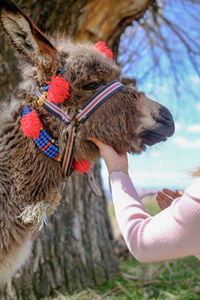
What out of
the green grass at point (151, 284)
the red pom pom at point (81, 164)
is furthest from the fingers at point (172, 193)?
the green grass at point (151, 284)

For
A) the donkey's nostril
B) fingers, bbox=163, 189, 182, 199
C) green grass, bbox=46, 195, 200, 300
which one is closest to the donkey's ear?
the donkey's nostril

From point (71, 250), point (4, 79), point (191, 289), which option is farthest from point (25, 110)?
point (191, 289)

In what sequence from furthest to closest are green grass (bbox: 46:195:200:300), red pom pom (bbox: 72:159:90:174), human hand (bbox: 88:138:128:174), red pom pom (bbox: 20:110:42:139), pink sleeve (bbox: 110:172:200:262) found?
green grass (bbox: 46:195:200:300) → red pom pom (bbox: 72:159:90:174) → red pom pom (bbox: 20:110:42:139) → human hand (bbox: 88:138:128:174) → pink sleeve (bbox: 110:172:200:262)

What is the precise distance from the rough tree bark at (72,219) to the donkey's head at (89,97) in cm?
163

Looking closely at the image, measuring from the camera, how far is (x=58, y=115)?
6.99ft

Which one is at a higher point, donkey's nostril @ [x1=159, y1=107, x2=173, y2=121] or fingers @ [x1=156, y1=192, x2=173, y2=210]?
donkey's nostril @ [x1=159, y1=107, x2=173, y2=121]

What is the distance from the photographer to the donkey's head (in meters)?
2.04

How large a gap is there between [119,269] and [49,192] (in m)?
2.72

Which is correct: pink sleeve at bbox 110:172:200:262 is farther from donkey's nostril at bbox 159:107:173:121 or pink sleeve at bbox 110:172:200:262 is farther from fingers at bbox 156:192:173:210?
donkey's nostril at bbox 159:107:173:121

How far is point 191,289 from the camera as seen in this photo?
365cm

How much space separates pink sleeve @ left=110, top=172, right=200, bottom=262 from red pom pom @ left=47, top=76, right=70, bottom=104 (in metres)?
0.69

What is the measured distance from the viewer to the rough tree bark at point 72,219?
12.0ft

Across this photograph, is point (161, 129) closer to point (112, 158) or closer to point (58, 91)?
point (112, 158)

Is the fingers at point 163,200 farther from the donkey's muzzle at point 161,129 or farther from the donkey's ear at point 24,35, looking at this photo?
the donkey's ear at point 24,35
